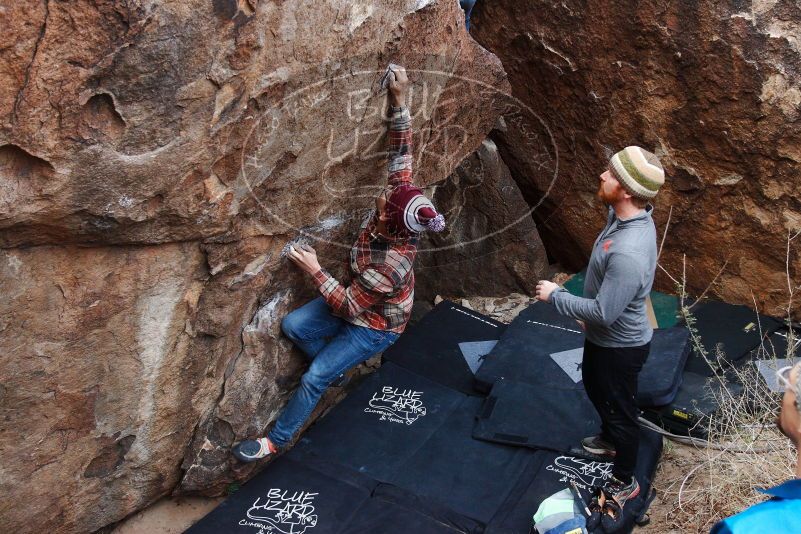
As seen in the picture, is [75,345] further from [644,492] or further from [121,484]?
[644,492]

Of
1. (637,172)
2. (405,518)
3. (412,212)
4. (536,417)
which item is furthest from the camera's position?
(536,417)

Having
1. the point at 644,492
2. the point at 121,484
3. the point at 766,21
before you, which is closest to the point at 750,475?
the point at 644,492

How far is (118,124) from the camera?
2.33m

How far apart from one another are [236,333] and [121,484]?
2.46 feet

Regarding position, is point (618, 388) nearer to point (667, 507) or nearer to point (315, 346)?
point (667, 507)

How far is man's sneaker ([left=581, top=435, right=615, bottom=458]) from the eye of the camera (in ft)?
10.8

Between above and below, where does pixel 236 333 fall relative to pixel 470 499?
above

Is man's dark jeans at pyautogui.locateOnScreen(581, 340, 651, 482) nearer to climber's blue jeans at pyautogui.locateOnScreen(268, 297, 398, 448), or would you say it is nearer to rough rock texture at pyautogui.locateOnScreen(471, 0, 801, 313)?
climber's blue jeans at pyautogui.locateOnScreen(268, 297, 398, 448)

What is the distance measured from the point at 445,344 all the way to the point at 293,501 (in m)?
1.44

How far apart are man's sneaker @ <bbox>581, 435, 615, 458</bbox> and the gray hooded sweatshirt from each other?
0.72m

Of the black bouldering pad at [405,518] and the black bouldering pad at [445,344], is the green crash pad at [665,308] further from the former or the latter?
the black bouldering pad at [405,518]

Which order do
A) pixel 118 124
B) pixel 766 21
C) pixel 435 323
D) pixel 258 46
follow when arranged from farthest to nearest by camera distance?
pixel 435 323 < pixel 766 21 < pixel 258 46 < pixel 118 124

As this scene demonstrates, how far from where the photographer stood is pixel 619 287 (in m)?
2.58

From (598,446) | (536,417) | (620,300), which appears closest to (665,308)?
(536,417)
